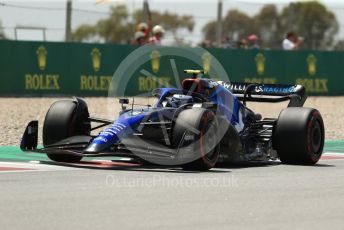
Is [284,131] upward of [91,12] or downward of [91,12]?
downward

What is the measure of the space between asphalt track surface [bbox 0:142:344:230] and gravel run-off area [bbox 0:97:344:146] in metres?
4.63

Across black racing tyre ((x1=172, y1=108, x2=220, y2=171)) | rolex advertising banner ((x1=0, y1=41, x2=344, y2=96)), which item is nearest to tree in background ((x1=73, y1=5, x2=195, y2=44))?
rolex advertising banner ((x1=0, y1=41, x2=344, y2=96))

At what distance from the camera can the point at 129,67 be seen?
23.3 meters

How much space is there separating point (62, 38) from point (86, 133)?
12.5 meters

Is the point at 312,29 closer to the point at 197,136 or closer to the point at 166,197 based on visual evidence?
the point at 197,136

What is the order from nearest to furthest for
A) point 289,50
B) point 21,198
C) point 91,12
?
point 21,198 → point 91,12 → point 289,50

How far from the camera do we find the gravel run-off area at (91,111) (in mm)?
15969

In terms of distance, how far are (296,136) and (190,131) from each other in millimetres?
1688

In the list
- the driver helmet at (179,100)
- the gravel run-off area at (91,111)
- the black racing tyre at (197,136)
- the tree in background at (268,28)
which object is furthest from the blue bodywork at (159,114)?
the tree in background at (268,28)

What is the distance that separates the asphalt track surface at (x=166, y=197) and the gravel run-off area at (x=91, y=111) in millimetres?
4625

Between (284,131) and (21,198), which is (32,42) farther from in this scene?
(21,198)

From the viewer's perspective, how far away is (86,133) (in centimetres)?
1126

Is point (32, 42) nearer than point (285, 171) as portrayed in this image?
No

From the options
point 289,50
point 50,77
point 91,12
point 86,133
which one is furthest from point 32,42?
point 86,133
